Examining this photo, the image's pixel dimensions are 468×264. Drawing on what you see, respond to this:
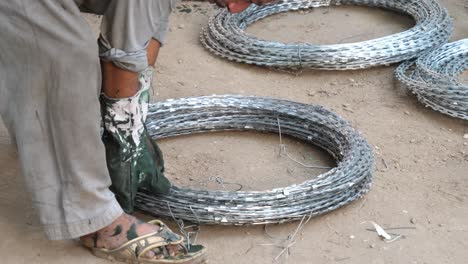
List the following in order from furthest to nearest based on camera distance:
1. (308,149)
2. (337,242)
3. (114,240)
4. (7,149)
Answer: (308,149) < (7,149) < (337,242) < (114,240)

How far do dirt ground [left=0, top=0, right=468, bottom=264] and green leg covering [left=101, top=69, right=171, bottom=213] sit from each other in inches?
11.2

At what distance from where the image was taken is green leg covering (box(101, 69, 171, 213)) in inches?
102

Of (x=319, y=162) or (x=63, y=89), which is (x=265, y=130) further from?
(x=63, y=89)

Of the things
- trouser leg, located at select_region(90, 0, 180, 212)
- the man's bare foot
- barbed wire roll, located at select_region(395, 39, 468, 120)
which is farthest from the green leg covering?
barbed wire roll, located at select_region(395, 39, 468, 120)

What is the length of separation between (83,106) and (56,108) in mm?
82

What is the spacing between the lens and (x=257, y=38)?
15.7ft

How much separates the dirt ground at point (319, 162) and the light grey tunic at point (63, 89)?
13.0 inches

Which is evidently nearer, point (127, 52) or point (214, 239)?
point (127, 52)

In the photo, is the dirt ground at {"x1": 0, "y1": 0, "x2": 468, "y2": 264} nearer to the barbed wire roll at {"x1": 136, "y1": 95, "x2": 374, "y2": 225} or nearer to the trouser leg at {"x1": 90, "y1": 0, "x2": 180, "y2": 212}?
the barbed wire roll at {"x1": 136, "y1": 95, "x2": 374, "y2": 225}

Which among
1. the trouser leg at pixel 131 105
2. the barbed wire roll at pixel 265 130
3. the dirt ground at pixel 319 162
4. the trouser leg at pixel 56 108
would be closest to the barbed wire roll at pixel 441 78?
the dirt ground at pixel 319 162

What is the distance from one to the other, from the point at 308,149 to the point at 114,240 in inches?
50.0

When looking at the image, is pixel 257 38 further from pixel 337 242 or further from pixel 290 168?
pixel 337 242

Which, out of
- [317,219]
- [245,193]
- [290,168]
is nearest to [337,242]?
[317,219]

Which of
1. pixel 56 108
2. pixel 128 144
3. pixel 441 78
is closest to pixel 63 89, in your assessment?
pixel 56 108
